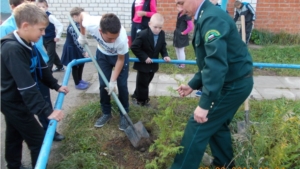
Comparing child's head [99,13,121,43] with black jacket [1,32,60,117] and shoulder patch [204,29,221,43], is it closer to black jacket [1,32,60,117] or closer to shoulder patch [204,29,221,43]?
black jacket [1,32,60,117]

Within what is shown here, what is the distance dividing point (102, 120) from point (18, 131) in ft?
3.90

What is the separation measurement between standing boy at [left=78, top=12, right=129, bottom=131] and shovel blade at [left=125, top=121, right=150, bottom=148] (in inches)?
9.8

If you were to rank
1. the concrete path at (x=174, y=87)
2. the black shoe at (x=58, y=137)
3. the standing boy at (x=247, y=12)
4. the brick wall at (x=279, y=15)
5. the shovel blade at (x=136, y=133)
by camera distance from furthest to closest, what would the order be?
the brick wall at (x=279, y=15)
the standing boy at (x=247, y=12)
the concrete path at (x=174, y=87)
the black shoe at (x=58, y=137)
the shovel blade at (x=136, y=133)

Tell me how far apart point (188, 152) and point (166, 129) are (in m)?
0.50

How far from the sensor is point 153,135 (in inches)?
131

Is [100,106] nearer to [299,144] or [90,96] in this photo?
[90,96]

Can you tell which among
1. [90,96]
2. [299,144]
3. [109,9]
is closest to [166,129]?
[299,144]

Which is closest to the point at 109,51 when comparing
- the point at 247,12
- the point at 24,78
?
the point at 24,78

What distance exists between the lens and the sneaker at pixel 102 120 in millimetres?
3543

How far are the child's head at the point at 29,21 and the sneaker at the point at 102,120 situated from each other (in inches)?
63.6

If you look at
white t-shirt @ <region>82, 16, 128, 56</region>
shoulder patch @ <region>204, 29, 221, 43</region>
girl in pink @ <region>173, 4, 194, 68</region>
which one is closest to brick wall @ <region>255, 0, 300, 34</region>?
girl in pink @ <region>173, 4, 194, 68</region>

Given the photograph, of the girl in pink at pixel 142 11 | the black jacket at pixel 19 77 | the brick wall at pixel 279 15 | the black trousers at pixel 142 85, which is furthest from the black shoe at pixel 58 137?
the brick wall at pixel 279 15

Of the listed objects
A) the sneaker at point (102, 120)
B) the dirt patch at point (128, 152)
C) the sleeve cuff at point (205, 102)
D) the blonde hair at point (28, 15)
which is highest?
the blonde hair at point (28, 15)

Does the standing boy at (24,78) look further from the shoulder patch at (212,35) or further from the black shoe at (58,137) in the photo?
the shoulder patch at (212,35)
